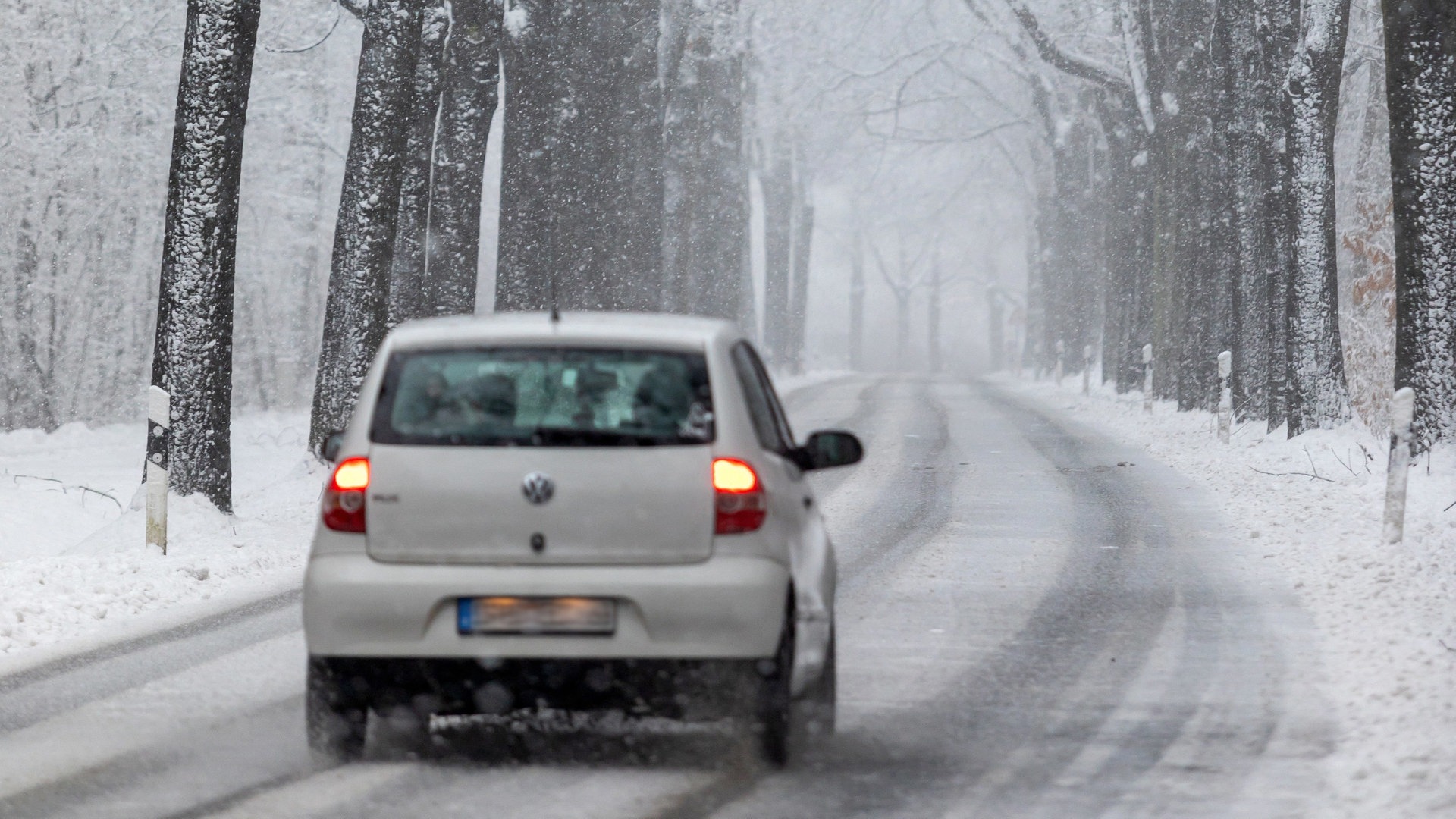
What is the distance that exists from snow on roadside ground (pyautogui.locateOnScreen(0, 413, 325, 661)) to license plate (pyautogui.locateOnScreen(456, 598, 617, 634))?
4.15 metres

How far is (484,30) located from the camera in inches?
862

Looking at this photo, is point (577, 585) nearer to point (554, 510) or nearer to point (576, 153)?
point (554, 510)

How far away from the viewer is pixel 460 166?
22.2 metres

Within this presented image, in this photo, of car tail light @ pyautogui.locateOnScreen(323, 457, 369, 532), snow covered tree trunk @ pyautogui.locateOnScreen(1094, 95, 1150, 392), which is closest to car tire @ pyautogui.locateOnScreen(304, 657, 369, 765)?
car tail light @ pyautogui.locateOnScreen(323, 457, 369, 532)

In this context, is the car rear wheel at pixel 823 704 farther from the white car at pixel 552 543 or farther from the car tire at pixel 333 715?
the car tire at pixel 333 715

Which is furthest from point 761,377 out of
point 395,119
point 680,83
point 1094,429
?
point 680,83

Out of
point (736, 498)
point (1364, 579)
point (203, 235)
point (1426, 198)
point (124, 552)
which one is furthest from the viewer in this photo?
point (1426, 198)

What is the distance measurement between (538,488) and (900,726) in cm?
206

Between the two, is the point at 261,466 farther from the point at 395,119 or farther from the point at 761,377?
the point at 761,377

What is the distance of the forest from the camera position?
57.9 feet

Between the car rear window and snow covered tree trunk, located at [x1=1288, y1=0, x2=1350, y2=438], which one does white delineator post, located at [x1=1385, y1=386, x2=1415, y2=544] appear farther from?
snow covered tree trunk, located at [x1=1288, y1=0, x2=1350, y2=438]

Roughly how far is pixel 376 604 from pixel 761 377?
6.48 ft

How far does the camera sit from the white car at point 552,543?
6535 millimetres

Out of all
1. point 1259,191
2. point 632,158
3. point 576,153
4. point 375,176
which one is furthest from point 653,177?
point 375,176
